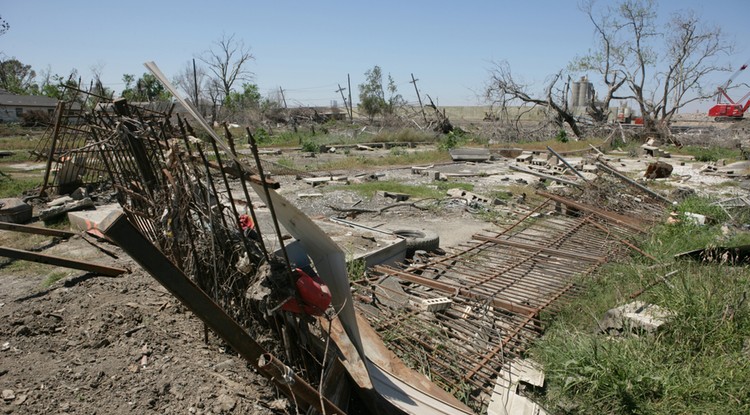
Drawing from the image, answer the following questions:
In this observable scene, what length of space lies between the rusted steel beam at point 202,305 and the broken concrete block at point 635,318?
2.75 meters

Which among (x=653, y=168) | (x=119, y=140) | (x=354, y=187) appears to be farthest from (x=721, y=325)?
(x=653, y=168)

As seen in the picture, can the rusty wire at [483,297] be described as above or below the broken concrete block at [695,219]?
below

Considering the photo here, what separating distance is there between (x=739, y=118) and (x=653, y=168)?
951 inches

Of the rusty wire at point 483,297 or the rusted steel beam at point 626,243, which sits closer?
the rusty wire at point 483,297

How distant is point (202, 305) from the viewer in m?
2.35

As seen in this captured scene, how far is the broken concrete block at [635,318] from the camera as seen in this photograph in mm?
3873

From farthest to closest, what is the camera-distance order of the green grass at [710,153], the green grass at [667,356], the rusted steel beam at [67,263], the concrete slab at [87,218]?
1. the green grass at [710,153]
2. the concrete slab at [87,218]
3. the rusted steel beam at [67,263]
4. the green grass at [667,356]

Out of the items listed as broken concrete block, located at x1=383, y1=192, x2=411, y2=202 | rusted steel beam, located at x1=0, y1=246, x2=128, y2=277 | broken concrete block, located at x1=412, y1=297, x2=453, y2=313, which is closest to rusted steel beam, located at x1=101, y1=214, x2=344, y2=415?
broken concrete block, located at x1=412, y1=297, x2=453, y2=313

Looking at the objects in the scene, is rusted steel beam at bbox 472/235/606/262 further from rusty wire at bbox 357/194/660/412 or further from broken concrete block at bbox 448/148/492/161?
broken concrete block at bbox 448/148/492/161

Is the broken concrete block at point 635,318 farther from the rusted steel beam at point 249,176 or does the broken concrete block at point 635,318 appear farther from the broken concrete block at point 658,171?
the broken concrete block at point 658,171

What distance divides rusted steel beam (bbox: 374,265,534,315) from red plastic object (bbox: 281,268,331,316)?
109 inches

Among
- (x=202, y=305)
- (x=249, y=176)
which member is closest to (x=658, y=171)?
(x=249, y=176)

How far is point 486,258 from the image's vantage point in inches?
255

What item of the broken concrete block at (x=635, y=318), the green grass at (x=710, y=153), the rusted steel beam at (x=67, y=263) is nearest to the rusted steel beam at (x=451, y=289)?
the broken concrete block at (x=635, y=318)
